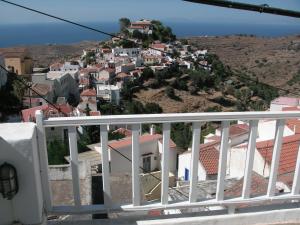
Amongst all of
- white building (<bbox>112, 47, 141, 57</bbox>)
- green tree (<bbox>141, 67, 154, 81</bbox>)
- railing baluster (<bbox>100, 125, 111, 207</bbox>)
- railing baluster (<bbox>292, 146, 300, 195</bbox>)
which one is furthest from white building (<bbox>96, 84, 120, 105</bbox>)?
railing baluster (<bbox>100, 125, 111, 207</bbox>)

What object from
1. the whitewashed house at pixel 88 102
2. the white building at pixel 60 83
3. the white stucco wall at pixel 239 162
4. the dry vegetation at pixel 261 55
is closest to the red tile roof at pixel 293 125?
Result: the white stucco wall at pixel 239 162

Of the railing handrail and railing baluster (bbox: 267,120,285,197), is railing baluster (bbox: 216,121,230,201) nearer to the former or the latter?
the railing handrail

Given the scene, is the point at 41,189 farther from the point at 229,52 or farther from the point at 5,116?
the point at 229,52

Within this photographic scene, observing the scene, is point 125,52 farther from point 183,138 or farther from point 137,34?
point 183,138

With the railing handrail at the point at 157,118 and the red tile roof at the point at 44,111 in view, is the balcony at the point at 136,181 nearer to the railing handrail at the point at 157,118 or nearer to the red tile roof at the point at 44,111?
the railing handrail at the point at 157,118

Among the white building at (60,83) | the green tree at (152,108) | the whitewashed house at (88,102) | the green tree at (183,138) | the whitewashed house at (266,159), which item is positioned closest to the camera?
the whitewashed house at (266,159)
